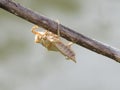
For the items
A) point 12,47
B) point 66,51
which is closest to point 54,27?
point 66,51

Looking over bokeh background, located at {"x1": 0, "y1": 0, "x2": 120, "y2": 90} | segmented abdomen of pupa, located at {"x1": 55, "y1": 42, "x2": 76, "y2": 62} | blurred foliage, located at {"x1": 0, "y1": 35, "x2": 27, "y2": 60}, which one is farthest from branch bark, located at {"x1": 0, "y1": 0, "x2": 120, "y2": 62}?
blurred foliage, located at {"x1": 0, "y1": 35, "x2": 27, "y2": 60}

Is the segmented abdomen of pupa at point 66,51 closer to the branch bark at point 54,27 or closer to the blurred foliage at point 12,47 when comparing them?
the branch bark at point 54,27

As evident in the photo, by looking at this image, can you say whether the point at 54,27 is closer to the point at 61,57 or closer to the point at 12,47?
the point at 61,57

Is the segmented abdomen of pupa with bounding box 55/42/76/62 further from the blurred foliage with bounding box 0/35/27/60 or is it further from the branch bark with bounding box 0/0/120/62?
the blurred foliage with bounding box 0/35/27/60

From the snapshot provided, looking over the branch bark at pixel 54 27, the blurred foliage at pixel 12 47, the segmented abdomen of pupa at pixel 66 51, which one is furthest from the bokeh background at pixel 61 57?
the branch bark at pixel 54 27

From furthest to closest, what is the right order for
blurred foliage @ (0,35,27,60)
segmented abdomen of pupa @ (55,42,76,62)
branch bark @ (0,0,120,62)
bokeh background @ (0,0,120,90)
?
blurred foliage @ (0,35,27,60)
bokeh background @ (0,0,120,90)
segmented abdomen of pupa @ (55,42,76,62)
branch bark @ (0,0,120,62)
